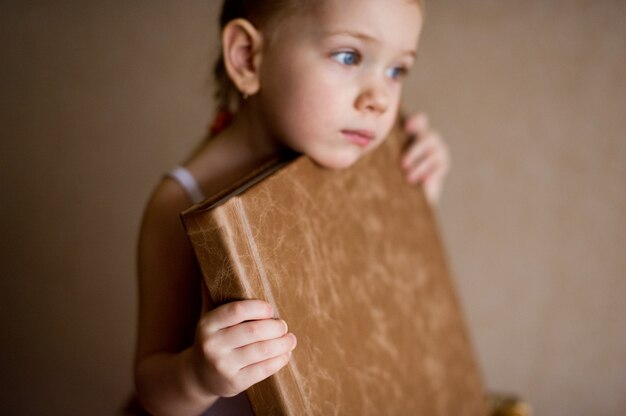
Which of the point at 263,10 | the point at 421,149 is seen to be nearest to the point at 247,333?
the point at 263,10

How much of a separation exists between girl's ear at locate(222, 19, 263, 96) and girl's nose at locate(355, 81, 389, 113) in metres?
0.15

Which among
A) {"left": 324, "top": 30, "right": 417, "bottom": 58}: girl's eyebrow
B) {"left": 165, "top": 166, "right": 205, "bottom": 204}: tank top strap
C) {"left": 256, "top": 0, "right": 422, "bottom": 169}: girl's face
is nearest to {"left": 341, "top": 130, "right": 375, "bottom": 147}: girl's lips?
{"left": 256, "top": 0, "right": 422, "bottom": 169}: girl's face

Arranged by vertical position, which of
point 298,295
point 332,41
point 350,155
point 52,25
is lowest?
→ point 298,295

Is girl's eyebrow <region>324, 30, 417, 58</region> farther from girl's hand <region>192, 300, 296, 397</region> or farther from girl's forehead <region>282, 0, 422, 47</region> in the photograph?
girl's hand <region>192, 300, 296, 397</region>

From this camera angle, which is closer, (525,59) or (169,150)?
(525,59)

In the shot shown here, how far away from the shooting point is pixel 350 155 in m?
0.69

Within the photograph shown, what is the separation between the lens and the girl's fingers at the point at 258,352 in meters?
0.50

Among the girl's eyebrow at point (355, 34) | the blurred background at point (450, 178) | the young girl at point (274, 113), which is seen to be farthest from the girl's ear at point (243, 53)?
the blurred background at point (450, 178)

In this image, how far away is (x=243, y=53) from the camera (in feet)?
2.33

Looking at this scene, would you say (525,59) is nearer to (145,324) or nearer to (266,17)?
(266,17)

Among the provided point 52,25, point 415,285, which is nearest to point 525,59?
point 415,285

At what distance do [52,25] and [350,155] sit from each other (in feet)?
3.27

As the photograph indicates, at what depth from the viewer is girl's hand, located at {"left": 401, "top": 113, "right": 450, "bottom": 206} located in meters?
0.94

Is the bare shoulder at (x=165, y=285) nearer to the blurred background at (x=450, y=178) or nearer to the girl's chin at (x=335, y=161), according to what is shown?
the girl's chin at (x=335, y=161)
